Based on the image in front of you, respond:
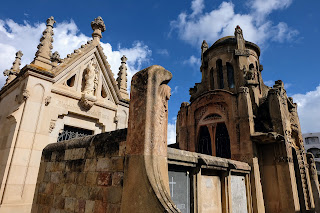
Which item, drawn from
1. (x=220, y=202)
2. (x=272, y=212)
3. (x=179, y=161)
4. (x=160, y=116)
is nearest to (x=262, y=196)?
(x=272, y=212)

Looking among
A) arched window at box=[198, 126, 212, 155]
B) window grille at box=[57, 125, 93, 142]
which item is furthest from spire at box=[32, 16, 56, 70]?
arched window at box=[198, 126, 212, 155]

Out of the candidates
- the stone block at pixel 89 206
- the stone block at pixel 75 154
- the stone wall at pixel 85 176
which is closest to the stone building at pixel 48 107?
the stone wall at pixel 85 176

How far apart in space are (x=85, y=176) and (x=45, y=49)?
6376 mm

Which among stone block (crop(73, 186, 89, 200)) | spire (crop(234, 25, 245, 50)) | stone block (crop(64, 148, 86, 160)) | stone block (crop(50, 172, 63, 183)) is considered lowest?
stone block (crop(73, 186, 89, 200))

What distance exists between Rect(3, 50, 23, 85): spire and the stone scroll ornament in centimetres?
1036

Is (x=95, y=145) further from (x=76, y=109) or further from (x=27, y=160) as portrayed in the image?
(x=76, y=109)

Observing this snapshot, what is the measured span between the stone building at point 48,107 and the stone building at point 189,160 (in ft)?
5.74

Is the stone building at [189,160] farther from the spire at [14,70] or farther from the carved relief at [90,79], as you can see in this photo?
the spire at [14,70]

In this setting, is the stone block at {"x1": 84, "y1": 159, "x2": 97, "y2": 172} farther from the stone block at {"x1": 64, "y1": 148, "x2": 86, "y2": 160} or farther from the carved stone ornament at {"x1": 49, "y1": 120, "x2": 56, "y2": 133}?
the carved stone ornament at {"x1": 49, "y1": 120, "x2": 56, "y2": 133}

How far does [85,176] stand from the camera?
12.8 ft

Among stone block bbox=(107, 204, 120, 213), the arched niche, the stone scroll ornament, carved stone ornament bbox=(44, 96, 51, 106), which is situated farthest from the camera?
the arched niche

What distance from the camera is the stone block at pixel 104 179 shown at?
3.42 meters

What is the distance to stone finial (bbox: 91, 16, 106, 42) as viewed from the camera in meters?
9.90

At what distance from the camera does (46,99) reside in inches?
294
